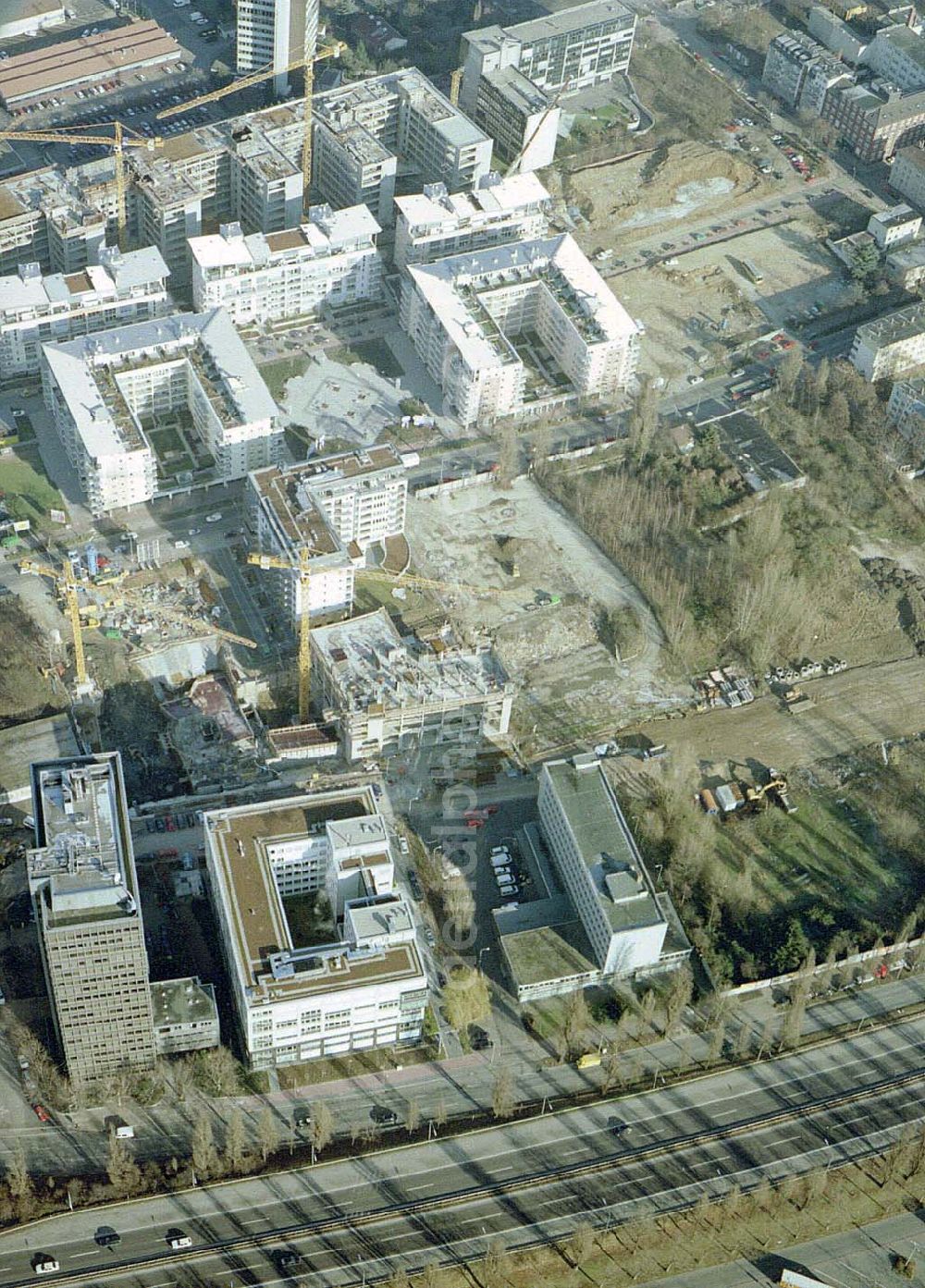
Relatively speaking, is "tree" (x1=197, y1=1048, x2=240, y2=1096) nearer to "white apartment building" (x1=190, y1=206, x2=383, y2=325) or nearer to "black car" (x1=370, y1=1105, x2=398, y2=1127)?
"black car" (x1=370, y1=1105, x2=398, y2=1127)

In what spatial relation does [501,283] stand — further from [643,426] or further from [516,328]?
[643,426]

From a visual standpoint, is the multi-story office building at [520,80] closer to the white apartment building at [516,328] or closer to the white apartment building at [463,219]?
the white apartment building at [463,219]

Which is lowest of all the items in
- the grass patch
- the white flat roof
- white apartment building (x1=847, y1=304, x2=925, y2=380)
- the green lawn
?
the green lawn

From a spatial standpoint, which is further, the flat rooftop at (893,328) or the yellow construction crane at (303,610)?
the flat rooftop at (893,328)

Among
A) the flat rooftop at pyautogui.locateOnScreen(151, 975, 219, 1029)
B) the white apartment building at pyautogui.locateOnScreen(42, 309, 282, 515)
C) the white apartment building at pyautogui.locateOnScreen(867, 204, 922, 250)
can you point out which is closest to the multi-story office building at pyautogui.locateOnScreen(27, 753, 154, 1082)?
the flat rooftop at pyautogui.locateOnScreen(151, 975, 219, 1029)

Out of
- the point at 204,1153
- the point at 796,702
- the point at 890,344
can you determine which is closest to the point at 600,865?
the point at 796,702

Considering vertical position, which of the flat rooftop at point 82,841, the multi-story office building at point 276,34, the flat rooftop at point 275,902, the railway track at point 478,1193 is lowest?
the railway track at point 478,1193

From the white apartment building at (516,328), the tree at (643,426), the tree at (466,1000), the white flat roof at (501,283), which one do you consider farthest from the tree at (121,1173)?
the white flat roof at (501,283)
